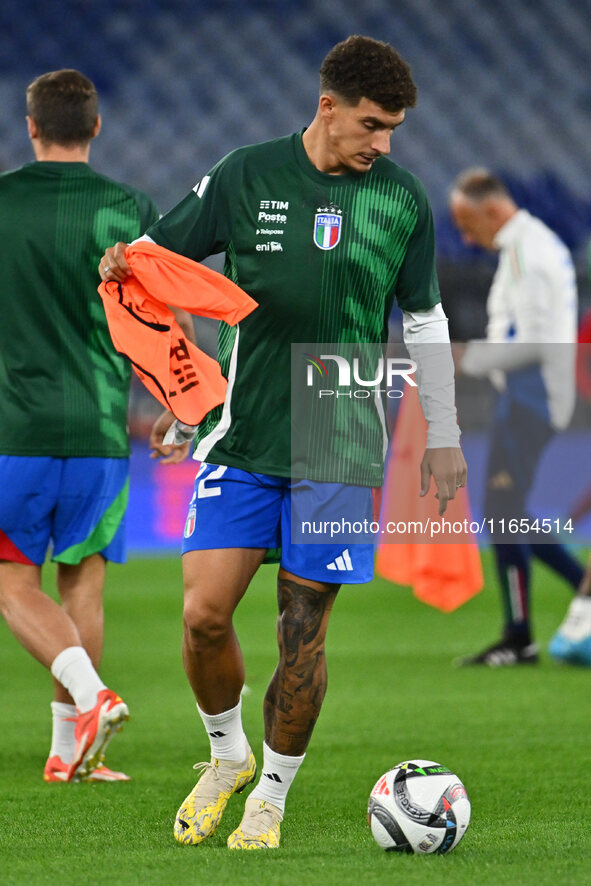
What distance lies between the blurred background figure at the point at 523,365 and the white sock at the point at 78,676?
2.69 meters

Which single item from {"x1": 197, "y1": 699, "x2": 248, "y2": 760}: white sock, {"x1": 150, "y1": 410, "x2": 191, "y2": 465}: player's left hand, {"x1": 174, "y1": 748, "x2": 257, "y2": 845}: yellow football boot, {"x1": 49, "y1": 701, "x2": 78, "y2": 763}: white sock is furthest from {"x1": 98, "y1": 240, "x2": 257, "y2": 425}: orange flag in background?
{"x1": 49, "y1": 701, "x2": 78, "y2": 763}: white sock

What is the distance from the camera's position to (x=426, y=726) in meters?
4.55

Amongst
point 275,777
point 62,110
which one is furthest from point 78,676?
point 62,110

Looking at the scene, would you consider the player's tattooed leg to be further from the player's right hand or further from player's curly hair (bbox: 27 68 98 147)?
player's curly hair (bbox: 27 68 98 147)

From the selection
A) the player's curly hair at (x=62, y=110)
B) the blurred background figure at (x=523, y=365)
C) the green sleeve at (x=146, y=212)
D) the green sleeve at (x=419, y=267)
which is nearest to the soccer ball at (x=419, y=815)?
the green sleeve at (x=419, y=267)

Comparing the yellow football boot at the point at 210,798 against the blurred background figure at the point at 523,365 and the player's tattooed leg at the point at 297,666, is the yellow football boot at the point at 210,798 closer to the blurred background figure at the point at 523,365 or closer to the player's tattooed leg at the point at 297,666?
the player's tattooed leg at the point at 297,666

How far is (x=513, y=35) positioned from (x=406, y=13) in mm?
1356

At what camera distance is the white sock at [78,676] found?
143 inches

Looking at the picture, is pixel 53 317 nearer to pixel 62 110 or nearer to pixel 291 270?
pixel 62 110

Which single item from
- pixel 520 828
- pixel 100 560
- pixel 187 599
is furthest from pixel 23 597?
pixel 520 828

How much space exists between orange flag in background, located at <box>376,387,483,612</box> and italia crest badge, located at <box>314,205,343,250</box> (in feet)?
10.4

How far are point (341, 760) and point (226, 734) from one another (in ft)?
3.13

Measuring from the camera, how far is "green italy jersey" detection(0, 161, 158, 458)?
12.8ft

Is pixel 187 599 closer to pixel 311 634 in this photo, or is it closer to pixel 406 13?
pixel 311 634
